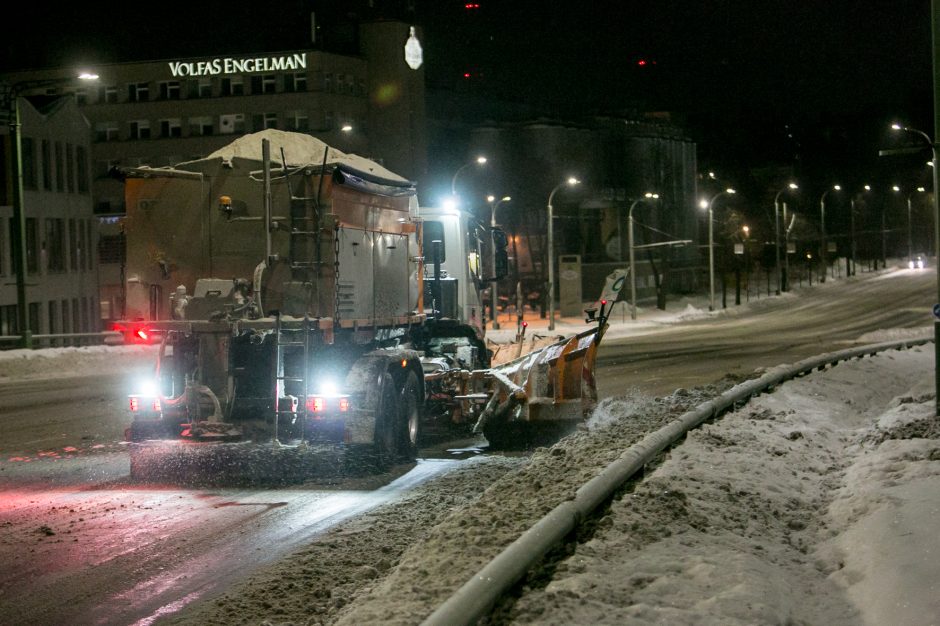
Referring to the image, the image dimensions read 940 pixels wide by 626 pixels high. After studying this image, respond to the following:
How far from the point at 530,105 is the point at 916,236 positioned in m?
60.7

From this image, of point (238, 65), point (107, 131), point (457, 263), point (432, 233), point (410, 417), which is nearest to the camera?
point (410, 417)

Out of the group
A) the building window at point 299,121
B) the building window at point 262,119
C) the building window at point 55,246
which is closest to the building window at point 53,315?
the building window at point 55,246

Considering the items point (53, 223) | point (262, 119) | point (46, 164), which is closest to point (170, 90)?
point (262, 119)

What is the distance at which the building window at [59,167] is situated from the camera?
5572cm

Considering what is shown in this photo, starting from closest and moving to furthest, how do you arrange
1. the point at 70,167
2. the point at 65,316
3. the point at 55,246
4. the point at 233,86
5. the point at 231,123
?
the point at 55,246, the point at 65,316, the point at 70,167, the point at 231,123, the point at 233,86

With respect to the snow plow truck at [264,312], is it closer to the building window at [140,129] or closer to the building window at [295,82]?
the building window at [295,82]

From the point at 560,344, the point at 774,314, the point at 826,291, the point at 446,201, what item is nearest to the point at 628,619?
the point at 560,344

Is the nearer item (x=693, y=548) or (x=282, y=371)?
(x=693, y=548)

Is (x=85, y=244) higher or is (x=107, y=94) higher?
(x=107, y=94)

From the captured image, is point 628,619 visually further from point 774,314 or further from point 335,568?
point 774,314

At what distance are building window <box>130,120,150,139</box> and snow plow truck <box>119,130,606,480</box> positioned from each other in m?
71.9

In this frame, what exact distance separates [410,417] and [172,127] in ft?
235

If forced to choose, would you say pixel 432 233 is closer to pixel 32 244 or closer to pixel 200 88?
pixel 32 244

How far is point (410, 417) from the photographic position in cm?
1420
